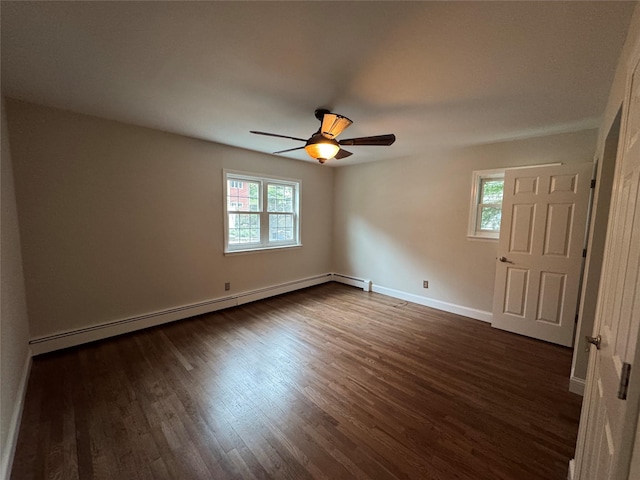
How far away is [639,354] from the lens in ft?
1.99

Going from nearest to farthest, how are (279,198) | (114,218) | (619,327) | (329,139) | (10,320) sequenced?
1. (619,327)
2. (10,320)
3. (329,139)
4. (114,218)
5. (279,198)

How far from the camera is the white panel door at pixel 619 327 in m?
0.64

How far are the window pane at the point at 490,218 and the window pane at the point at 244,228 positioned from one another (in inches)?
133

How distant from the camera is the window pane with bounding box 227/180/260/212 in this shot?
3885mm

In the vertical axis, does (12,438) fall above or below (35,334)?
below

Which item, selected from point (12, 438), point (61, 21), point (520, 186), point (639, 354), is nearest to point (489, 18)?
point (639, 354)

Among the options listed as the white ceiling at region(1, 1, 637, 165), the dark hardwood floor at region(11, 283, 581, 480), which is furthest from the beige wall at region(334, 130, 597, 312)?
the dark hardwood floor at region(11, 283, 581, 480)

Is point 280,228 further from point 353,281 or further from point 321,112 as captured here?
point 321,112

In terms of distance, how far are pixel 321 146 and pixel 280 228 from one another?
2520 millimetres

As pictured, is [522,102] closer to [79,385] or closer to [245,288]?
[245,288]

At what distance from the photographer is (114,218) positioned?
284cm

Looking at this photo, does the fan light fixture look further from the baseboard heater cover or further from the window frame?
the baseboard heater cover

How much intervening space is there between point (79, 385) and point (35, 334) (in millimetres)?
901

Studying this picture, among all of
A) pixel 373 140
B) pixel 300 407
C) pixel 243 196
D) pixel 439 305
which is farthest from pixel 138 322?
pixel 439 305
